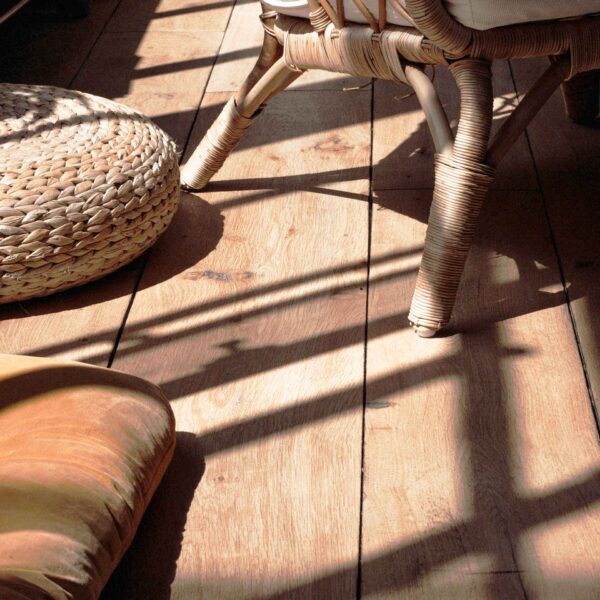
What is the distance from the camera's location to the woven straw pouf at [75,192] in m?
1.63

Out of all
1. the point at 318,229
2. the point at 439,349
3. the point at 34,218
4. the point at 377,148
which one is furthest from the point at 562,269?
the point at 34,218

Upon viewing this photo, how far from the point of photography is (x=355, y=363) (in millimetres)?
1546

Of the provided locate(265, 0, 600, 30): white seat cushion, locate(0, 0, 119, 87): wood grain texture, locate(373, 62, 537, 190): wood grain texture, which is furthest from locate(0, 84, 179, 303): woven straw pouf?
locate(0, 0, 119, 87): wood grain texture

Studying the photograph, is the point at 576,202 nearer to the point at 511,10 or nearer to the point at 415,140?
the point at 415,140

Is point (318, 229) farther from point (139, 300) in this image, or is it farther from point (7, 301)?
point (7, 301)

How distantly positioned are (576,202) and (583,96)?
1.29 ft

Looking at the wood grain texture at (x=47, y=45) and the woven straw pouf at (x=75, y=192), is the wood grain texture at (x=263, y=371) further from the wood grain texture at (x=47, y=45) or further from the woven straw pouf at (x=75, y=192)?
the wood grain texture at (x=47, y=45)

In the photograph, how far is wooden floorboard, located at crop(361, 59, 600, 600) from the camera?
1174mm

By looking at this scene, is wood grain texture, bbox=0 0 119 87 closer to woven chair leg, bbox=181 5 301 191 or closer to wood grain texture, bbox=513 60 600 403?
woven chair leg, bbox=181 5 301 191

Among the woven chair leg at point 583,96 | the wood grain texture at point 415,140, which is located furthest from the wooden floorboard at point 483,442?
the woven chair leg at point 583,96

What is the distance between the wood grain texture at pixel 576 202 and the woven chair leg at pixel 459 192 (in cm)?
24

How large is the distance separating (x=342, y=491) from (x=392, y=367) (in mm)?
289

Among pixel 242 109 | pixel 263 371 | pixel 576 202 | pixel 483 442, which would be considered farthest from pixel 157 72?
pixel 483 442

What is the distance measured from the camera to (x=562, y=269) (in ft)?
5.73
